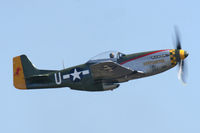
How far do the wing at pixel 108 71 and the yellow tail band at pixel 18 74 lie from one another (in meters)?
4.09

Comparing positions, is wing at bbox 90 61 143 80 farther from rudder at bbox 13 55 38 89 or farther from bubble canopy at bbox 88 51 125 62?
rudder at bbox 13 55 38 89

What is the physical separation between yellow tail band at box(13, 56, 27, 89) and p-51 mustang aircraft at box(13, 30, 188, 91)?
4.02ft

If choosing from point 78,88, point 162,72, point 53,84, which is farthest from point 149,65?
point 53,84

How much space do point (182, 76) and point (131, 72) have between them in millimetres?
2647

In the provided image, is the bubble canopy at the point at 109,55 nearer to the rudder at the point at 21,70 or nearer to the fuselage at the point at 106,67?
the fuselage at the point at 106,67

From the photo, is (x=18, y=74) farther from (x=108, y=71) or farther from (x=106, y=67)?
(x=106, y=67)

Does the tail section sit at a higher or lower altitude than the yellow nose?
lower

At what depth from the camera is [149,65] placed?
1825 centimetres

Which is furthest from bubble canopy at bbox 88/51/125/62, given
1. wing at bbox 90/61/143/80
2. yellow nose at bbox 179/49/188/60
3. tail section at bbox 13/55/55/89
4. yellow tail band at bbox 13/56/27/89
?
yellow tail band at bbox 13/56/27/89

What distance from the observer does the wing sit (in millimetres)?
17172

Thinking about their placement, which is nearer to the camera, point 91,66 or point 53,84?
point 91,66

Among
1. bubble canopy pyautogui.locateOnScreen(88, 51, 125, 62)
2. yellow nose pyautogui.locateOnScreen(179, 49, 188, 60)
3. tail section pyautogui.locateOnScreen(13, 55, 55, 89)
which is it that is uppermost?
bubble canopy pyautogui.locateOnScreen(88, 51, 125, 62)

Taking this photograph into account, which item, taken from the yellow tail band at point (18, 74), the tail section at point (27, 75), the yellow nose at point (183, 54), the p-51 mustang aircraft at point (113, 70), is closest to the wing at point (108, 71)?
the p-51 mustang aircraft at point (113, 70)

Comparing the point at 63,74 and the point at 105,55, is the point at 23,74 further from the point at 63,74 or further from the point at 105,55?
the point at 105,55
